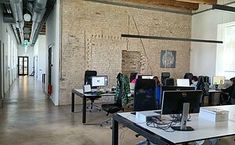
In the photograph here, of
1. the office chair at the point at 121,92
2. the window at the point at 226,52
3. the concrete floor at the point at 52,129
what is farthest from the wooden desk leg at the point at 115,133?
the window at the point at 226,52

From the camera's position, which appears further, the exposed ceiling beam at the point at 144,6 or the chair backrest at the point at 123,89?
the exposed ceiling beam at the point at 144,6

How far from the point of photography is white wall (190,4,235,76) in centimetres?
910

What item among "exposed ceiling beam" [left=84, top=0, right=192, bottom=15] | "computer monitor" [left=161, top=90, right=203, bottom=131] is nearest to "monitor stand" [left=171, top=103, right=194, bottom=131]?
"computer monitor" [left=161, top=90, right=203, bottom=131]

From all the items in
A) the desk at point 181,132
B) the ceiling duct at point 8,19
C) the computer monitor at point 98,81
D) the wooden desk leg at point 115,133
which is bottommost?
the wooden desk leg at point 115,133

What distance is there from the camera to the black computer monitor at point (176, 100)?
270cm

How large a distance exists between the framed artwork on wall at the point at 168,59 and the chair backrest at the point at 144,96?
5.52 m

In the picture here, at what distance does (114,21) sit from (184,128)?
6.73 meters

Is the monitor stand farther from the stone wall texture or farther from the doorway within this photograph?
the doorway

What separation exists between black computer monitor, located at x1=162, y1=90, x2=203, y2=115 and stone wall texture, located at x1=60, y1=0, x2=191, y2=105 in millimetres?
5951

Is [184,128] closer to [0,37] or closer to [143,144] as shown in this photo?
[143,144]

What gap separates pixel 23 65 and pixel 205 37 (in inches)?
823

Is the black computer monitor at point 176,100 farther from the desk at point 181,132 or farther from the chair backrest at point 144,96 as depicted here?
the chair backrest at point 144,96

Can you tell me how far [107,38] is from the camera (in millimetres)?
8789

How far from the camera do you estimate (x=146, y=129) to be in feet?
8.82
